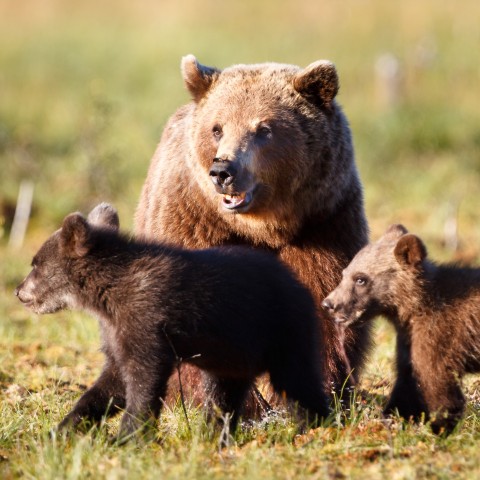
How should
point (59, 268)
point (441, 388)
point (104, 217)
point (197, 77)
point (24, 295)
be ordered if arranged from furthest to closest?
point (197, 77)
point (104, 217)
point (24, 295)
point (59, 268)
point (441, 388)

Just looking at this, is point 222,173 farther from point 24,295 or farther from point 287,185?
point 24,295

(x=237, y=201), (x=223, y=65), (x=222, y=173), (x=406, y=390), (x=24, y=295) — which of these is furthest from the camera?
(x=223, y=65)

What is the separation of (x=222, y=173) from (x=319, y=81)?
3.65 ft

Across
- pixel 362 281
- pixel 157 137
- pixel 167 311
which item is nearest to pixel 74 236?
pixel 167 311

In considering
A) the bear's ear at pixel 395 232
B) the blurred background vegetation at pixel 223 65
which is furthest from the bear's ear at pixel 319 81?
the blurred background vegetation at pixel 223 65

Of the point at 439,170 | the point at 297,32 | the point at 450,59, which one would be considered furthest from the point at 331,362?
the point at 297,32

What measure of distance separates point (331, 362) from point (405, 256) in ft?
4.64

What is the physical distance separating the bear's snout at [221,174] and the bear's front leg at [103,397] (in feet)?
4.10

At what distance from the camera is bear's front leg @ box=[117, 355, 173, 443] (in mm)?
5066

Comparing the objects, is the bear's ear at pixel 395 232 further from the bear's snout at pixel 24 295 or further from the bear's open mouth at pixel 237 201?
the bear's snout at pixel 24 295

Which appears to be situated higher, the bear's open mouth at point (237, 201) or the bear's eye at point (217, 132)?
the bear's eye at point (217, 132)

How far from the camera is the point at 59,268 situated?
5488mm

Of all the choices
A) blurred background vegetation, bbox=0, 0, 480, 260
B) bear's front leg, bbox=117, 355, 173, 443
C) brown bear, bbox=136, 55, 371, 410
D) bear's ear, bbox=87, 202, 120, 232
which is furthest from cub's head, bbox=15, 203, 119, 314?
blurred background vegetation, bbox=0, 0, 480, 260

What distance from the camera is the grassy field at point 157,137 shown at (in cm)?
483
